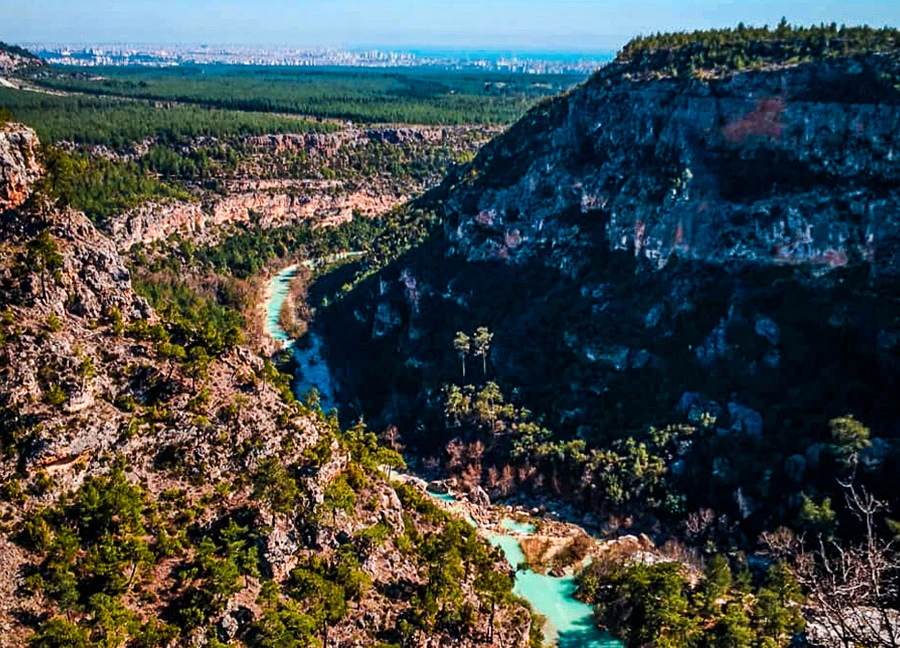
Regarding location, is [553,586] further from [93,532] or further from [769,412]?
[93,532]

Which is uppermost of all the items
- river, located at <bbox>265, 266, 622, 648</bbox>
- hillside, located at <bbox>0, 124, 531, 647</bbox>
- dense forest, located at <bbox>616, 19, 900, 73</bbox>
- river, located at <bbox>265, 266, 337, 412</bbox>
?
dense forest, located at <bbox>616, 19, 900, 73</bbox>

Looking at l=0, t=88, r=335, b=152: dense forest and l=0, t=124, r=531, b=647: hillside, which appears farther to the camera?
l=0, t=88, r=335, b=152: dense forest

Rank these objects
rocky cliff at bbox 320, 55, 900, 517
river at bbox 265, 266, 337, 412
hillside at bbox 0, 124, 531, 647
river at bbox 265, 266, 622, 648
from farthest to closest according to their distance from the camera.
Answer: river at bbox 265, 266, 337, 412 < rocky cliff at bbox 320, 55, 900, 517 < river at bbox 265, 266, 622, 648 < hillside at bbox 0, 124, 531, 647

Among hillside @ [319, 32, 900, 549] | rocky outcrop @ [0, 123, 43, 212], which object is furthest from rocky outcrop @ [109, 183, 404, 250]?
rocky outcrop @ [0, 123, 43, 212]

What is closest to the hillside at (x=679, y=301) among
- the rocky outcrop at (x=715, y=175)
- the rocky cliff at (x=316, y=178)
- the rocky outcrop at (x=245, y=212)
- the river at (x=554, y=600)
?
the rocky outcrop at (x=715, y=175)

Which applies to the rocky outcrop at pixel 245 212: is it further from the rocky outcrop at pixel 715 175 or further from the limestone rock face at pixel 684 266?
the rocky outcrop at pixel 715 175

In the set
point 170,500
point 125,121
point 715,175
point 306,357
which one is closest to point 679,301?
point 715,175

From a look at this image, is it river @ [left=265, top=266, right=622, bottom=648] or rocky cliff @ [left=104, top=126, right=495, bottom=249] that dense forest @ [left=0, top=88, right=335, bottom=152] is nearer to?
rocky cliff @ [left=104, top=126, right=495, bottom=249]

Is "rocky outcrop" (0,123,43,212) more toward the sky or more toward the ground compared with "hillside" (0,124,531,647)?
more toward the sky
